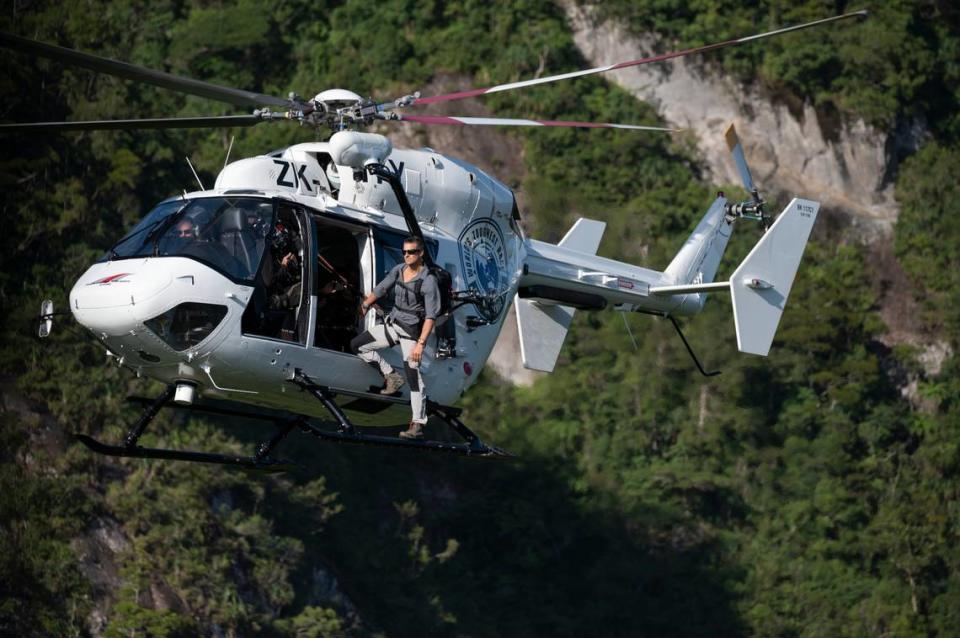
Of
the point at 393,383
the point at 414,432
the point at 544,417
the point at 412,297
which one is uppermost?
the point at 544,417

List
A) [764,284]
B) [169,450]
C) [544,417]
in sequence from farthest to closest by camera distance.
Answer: [544,417], [764,284], [169,450]

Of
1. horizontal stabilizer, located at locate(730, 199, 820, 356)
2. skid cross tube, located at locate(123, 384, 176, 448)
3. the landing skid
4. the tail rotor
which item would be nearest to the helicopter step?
the landing skid

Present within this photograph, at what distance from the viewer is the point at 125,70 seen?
1215cm

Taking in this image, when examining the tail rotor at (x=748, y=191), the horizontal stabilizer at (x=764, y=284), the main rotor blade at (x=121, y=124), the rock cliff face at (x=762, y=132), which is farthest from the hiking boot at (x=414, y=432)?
the rock cliff face at (x=762, y=132)

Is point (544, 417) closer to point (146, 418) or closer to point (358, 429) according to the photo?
point (358, 429)

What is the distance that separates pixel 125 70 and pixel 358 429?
3.19 meters

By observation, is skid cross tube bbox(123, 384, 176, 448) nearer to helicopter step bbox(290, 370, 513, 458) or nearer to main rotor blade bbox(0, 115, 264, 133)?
helicopter step bbox(290, 370, 513, 458)

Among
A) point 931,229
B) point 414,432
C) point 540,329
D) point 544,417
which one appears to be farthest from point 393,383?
point 931,229

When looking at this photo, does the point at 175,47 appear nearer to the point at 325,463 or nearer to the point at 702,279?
the point at 325,463

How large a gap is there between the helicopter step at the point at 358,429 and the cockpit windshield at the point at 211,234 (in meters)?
1.01

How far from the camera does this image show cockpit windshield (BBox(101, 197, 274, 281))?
41.3 ft

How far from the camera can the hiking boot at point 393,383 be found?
13.6 metres

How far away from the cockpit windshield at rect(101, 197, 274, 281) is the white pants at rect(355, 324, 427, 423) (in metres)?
1.17

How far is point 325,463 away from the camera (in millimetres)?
28141
